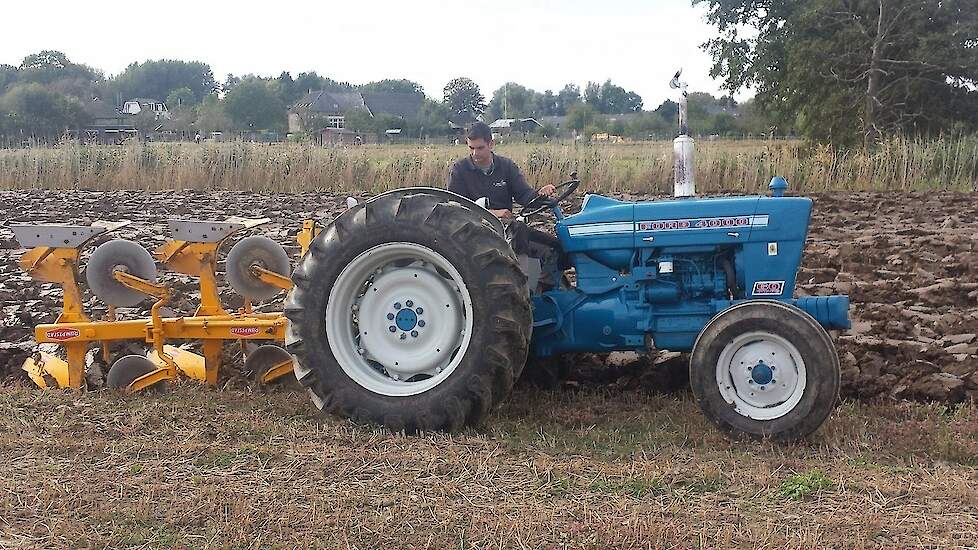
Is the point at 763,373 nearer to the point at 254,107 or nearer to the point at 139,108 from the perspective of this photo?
the point at 254,107

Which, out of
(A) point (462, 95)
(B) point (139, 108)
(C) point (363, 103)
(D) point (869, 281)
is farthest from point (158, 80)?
(D) point (869, 281)

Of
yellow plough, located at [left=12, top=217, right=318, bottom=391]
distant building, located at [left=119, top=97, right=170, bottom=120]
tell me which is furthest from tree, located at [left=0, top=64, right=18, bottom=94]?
yellow plough, located at [left=12, top=217, right=318, bottom=391]

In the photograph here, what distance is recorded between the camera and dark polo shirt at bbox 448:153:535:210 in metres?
5.80

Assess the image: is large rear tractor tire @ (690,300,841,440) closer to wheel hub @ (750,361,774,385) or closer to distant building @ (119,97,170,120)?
wheel hub @ (750,361,774,385)

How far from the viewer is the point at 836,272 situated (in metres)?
8.24

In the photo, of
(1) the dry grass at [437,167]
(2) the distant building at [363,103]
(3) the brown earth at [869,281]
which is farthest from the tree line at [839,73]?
(2) the distant building at [363,103]

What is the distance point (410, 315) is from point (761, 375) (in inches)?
64.6

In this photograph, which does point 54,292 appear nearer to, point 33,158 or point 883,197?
point 883,197

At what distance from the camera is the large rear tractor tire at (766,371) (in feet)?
13.5

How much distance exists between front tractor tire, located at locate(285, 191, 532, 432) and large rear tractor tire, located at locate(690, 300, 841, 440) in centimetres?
86

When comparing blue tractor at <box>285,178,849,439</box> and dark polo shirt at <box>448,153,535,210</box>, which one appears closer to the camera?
blue tractor at <box>285,178,849,439</box>

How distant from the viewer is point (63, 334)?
519 cm

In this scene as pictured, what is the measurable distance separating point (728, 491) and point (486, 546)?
105cm

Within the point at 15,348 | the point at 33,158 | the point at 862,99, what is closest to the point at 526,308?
the point at 15,348
